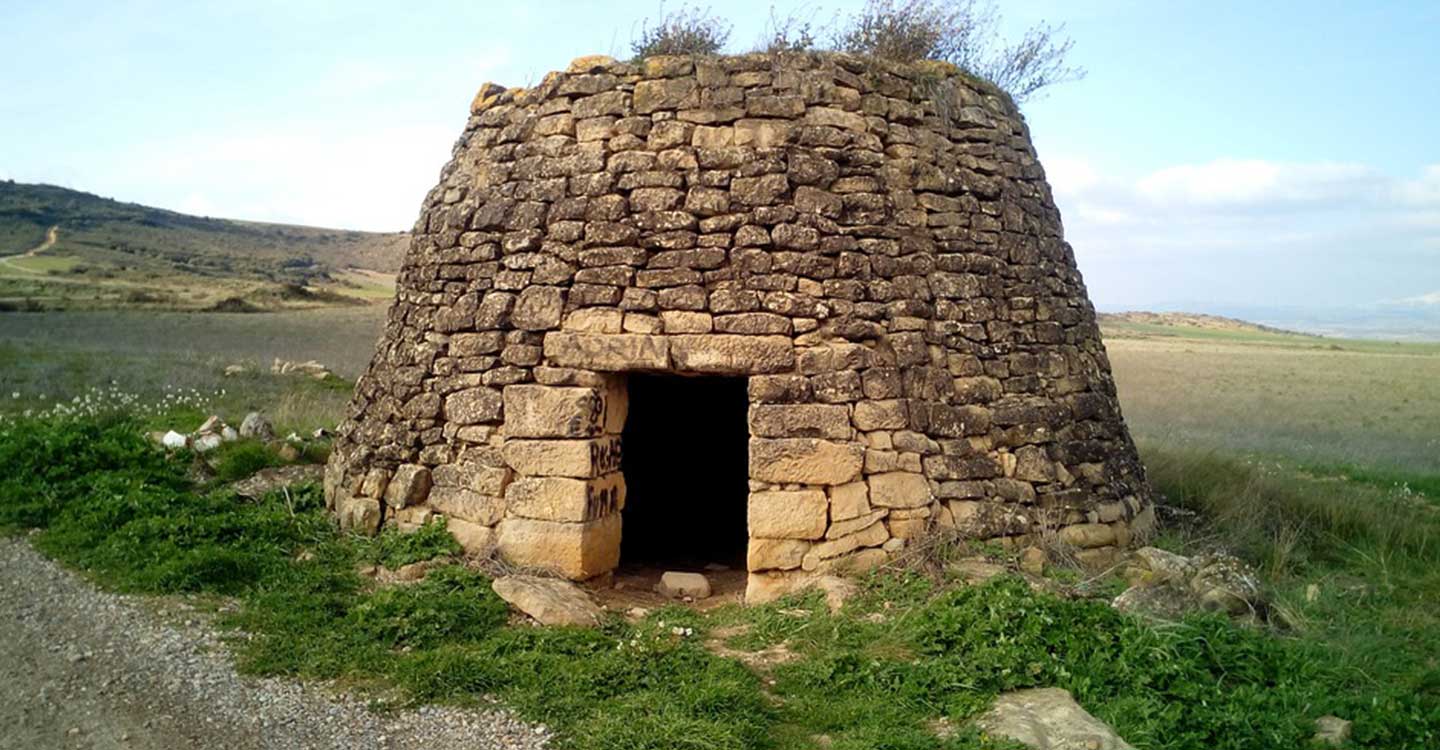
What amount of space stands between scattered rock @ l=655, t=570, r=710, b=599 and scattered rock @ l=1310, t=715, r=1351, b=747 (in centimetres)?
329

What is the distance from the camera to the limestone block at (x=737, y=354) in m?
5.41

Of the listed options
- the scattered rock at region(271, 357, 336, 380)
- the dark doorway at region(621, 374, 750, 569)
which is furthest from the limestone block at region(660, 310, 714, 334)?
the scattered rock at region(271, 357, 336, 380)

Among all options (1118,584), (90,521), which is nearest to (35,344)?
(90,521)

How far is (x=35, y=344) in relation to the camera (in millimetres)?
18062

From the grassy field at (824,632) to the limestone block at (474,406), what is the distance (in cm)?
82

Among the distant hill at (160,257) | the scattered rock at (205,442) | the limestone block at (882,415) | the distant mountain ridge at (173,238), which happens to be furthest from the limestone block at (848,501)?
the distant mountain ridge at (173,238)

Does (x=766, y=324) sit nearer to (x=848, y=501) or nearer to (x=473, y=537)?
(x=848, y=501)

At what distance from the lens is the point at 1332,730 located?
3.83m

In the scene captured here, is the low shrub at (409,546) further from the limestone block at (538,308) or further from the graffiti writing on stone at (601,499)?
the limestone block at (538,308)

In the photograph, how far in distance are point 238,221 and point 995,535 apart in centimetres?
5882

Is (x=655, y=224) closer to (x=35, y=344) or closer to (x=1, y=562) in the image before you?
(x=1, y=562)

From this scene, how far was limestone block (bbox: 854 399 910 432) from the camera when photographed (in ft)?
17.8

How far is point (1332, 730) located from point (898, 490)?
232 cm

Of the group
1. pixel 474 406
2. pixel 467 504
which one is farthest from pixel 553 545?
pixel 474 406
